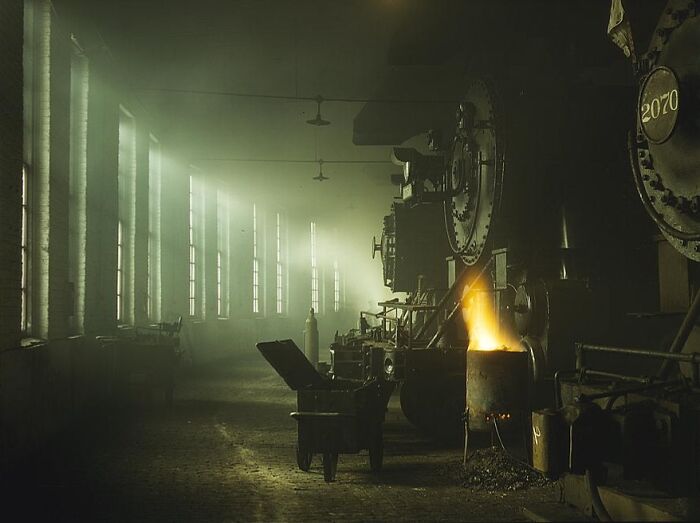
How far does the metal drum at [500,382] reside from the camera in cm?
645

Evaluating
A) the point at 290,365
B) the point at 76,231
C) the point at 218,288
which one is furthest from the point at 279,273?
the point at 290,365

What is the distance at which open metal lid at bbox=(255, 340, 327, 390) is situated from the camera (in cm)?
766

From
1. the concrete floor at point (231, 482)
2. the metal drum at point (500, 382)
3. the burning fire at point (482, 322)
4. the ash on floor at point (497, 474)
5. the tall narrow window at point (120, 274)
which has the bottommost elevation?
the concrete floor at point (231, 482)

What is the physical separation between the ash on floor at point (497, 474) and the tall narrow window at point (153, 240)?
43.2ft

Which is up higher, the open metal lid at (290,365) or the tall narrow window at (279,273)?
the tall narrow window at (279,273)

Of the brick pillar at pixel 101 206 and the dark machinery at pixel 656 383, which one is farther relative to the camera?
the brick pillar at pixel 101 206

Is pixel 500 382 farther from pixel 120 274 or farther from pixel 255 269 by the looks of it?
pixel 255 269

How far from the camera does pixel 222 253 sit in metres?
26.0

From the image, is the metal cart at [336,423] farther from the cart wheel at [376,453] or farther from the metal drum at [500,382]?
the metal drum at [500,382]

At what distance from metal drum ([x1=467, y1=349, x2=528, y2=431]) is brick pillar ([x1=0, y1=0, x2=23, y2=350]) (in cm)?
463

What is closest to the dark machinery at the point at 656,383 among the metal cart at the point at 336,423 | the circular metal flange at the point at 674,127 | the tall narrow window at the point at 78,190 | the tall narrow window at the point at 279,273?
the circular metal flange at the point at 674,127

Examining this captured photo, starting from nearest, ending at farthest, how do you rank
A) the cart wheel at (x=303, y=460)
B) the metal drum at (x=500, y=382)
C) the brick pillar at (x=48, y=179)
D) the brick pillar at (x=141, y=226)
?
the metal drum at (x=500, y=382) < the cart wheel at (x=303, y=460) < the brick pillar at (x=48, y=179) < the brick pillar at (x=141, y=226)

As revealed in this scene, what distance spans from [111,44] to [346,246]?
20.7 meters

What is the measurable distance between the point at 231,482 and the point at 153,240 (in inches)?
519
